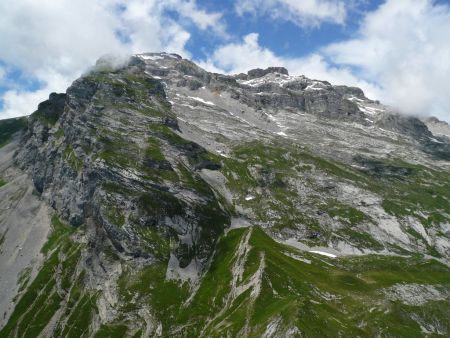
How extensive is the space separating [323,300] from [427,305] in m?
42.9

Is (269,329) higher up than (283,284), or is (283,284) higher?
(283,284)

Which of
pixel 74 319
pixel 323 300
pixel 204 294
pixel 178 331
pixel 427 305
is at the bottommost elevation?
pixel 74 319

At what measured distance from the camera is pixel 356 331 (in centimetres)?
12556

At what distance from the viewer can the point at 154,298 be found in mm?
188125

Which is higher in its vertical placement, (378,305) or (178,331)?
(378,305)

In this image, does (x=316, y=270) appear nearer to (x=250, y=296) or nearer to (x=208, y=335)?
(x=250, y=296)

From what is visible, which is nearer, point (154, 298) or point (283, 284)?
point (283, 284)

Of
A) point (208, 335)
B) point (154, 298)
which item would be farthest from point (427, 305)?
point (154, 298)

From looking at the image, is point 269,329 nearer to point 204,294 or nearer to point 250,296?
point 250,296

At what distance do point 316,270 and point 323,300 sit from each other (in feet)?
134

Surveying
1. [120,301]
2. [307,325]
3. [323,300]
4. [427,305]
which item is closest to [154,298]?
[120,301]

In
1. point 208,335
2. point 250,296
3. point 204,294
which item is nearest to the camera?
point 208,335

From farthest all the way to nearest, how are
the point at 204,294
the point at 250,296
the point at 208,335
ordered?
the point at 204,294
the point at 250,296
the point at 208,335

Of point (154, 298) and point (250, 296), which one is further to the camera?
point (154, 298)
